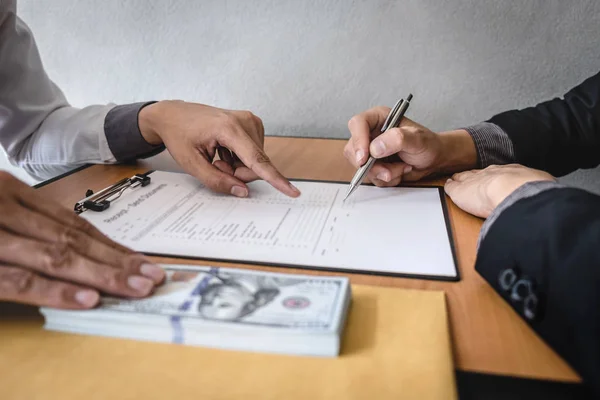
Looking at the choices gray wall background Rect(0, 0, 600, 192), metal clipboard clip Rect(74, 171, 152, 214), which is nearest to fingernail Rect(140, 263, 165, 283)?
metal clipboard clip Rect(74, 171, 152, 214)

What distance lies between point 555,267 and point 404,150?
1.29ft

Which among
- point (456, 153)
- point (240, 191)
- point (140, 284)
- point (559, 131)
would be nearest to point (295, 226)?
point (240, 191)

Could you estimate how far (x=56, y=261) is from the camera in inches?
17.3

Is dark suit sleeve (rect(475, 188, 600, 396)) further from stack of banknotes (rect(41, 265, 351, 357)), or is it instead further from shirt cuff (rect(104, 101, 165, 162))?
shirt cuff (rect(104, 101, 165, 162))

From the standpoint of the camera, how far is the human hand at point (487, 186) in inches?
24.6

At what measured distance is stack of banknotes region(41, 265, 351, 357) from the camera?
0.39 meters

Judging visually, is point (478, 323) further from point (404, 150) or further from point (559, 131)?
point (559, 131)

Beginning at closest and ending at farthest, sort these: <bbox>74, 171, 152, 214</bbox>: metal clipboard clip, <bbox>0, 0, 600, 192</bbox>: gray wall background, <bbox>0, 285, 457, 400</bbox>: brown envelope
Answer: <bbox>0, 285, 457, 400</bbox>: brown envelope → <bbox>74, 171, 152, 214</bbox>: metal clipboard clip → <bbox>0, 0, 600, 192</bbox>: gray wall background

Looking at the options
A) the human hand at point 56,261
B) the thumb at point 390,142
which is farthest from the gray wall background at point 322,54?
the human hand at point 56,261

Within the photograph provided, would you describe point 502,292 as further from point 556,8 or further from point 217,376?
point 556,8

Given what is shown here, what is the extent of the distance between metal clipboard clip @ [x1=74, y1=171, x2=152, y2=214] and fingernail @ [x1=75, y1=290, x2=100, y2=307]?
0.29 metres

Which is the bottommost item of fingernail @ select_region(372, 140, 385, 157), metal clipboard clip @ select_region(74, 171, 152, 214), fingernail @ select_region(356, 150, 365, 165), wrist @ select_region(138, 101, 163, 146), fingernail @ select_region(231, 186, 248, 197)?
metal clipboard clip @ select_region(74, 171, 152, 214)

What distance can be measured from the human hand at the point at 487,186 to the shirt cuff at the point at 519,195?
0.14ft

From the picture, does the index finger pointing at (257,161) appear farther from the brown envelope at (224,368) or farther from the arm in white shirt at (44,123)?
the brown envelope at (224,368)
